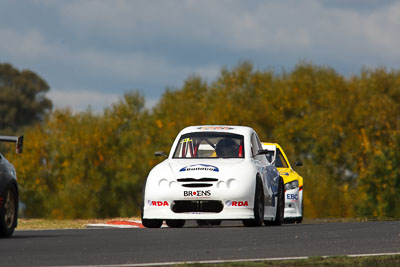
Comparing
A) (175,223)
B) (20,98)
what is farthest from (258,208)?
(20,98)

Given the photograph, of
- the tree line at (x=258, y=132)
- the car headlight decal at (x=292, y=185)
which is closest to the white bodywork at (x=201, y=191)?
the car headlight decal at (x=292, y=185)

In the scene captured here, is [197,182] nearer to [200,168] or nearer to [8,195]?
[200,168]

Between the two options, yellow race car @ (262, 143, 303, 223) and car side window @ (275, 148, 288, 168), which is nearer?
yellow race car @ (262, 143, 303, 223)

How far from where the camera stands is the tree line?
62.1 metres

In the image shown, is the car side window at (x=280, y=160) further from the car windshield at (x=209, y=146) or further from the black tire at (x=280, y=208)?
the car windshield at (x=209, y=146)

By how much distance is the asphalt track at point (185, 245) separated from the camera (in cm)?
1147

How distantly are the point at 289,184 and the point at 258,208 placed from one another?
6.32 meters

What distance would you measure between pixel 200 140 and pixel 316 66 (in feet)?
190

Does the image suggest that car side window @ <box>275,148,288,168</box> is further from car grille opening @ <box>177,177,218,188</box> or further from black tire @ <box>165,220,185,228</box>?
car grille opening @ <box>177,177,218,188</box>

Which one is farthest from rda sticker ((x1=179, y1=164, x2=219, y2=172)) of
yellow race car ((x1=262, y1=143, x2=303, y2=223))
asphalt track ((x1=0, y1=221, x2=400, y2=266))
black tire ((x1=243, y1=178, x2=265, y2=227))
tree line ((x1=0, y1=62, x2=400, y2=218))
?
tree line ((x1=0, y1=62, x2=400, y2=218))

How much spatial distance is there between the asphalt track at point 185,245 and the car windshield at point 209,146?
2.32 m

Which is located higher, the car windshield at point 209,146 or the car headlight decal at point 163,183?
the car windshield at point 209,146

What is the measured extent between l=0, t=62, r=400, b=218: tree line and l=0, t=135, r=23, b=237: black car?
40229 millimetres


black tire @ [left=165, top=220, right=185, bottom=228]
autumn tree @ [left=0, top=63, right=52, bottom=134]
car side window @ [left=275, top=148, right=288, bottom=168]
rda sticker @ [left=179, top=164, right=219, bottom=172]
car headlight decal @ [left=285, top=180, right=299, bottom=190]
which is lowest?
black tire @ [left=165, top=220, right=185, bottom=228]
